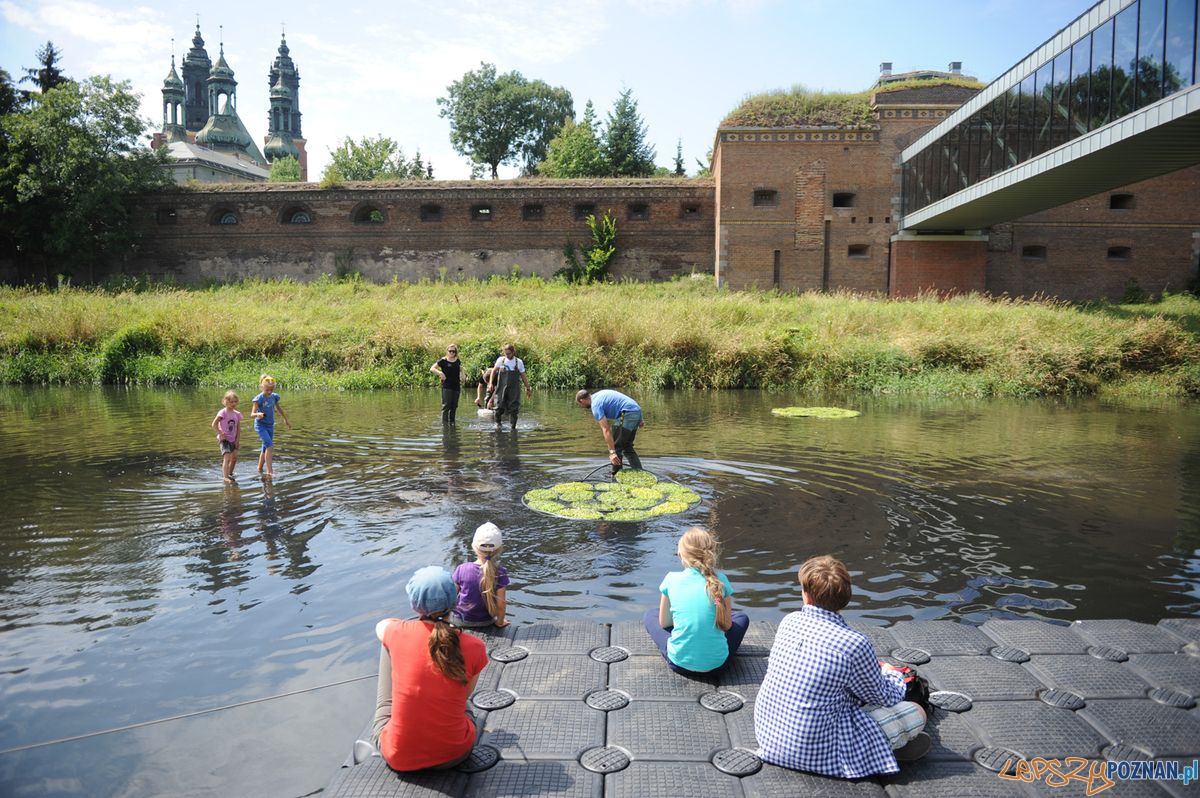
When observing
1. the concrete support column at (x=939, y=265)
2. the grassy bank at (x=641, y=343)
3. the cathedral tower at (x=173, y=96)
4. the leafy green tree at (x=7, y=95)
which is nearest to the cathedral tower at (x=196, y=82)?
the cathedral tower at (x=173, y=96)

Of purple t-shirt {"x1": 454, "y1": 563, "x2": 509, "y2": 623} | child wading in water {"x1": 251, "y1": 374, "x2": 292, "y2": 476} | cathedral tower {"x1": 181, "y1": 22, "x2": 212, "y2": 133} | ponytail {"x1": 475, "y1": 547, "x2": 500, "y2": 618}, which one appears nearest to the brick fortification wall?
child wading in water {"x1": 251, "y1": 374, "x2": 292, "y2": 476}

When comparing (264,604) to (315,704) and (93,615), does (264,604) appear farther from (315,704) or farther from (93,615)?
(315,704)

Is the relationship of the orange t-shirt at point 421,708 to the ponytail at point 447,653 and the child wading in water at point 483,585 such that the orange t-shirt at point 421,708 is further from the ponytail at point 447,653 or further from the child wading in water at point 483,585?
the child wading in water at point 483,585

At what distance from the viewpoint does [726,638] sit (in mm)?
4859

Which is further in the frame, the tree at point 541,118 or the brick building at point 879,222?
the tree at point 541,118

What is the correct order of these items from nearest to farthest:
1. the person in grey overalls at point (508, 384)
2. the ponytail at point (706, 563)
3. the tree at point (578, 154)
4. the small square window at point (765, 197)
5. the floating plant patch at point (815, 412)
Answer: the ponytail at point (706, 563) → the person in grey overalls at point (508, 384) → the floating plant patch at point (815, 412) → the small square window at point (765, 197) → the tree at point (578, 154)

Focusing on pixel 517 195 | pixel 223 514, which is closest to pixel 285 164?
pixel 517 195

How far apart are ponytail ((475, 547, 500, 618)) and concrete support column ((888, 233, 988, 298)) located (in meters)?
28.4

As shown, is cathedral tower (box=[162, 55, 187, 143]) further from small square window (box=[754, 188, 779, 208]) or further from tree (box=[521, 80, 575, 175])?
small square window (box=[754, 188, 779, 208])

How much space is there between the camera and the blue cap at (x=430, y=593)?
377 cm

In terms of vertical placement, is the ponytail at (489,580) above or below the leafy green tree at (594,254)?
below

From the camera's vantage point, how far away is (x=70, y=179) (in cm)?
3466

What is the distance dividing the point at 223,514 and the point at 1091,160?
1921 centimetres

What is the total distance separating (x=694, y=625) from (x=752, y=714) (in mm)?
564
